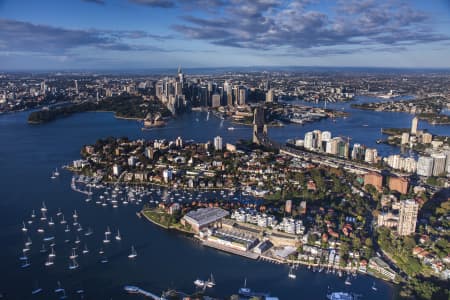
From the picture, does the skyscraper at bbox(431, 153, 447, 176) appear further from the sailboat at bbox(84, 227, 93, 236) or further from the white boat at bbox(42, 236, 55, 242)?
the white boat at bbox(42, 236, 55, 242)

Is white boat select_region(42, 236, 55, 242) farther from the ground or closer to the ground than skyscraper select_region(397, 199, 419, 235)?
closer to the ground

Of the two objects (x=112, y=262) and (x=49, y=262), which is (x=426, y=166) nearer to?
(x=112, y=262)

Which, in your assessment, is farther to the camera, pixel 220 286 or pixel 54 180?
pixel 54 180

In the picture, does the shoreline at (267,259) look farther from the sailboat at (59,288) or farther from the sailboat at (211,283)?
the sailboat at (59,288)

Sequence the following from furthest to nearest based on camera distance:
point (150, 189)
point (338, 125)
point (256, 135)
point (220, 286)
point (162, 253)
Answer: point (338, 125)
point (256, 135)
point (150, 189)
point (162, 253)
point (220, 286)

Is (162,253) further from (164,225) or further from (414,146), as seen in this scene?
(414,146)

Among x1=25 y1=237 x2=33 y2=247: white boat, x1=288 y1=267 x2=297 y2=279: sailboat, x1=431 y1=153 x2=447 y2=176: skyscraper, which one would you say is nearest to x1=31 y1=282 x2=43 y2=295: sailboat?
x1=25 y1=237 x2=33 y2=247: white boat

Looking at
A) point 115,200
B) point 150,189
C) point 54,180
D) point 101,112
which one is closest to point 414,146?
point 150,189

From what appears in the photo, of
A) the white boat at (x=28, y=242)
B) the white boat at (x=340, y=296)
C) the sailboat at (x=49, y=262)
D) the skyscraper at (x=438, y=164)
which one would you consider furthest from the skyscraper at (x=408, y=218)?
the white boat at (x=28, y=242)
